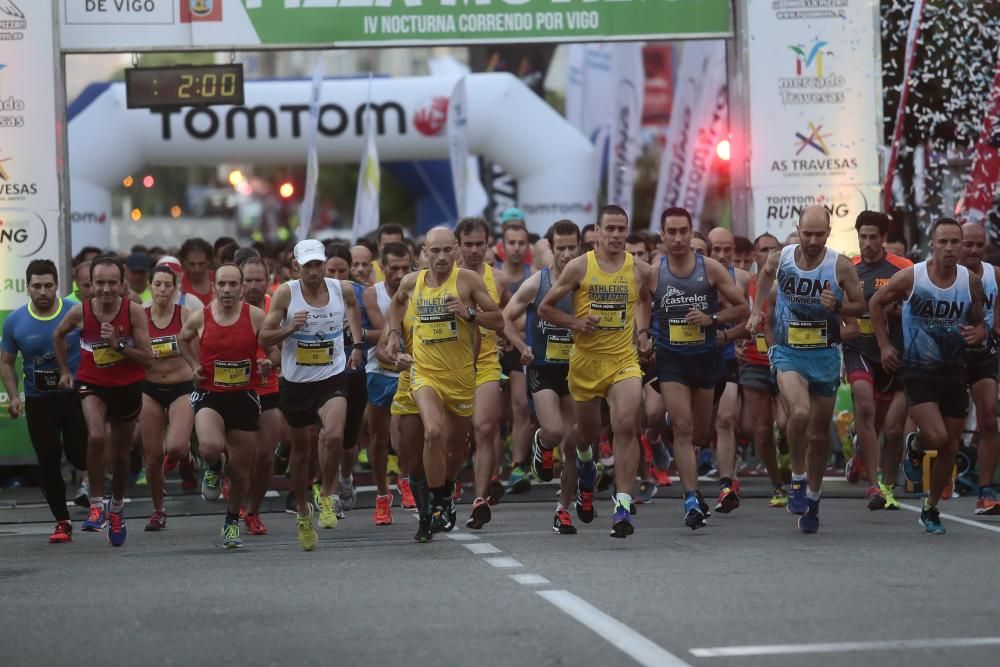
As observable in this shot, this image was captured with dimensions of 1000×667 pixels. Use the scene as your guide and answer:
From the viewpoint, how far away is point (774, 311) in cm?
1287

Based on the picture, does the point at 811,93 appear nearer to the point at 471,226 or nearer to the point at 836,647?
the point at 471,226

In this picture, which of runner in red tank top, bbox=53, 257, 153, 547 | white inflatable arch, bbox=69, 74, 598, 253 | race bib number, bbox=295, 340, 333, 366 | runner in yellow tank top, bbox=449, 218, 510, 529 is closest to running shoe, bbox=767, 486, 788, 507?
runner in yellow tank top, bbox=449, 218, 510, 529

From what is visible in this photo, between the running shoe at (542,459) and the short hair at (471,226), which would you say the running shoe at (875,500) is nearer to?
the running shoe at (542,459)

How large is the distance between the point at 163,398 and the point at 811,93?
7908mm

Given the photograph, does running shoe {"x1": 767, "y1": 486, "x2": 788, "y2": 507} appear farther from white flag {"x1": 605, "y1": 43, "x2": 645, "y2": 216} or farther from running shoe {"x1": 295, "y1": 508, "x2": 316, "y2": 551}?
white flag {"x1": 605, "y1": 43, "x2": 645, "y2": 216}

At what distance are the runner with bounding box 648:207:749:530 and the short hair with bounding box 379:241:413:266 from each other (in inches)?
95.7

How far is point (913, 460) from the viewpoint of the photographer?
1430 centimetres

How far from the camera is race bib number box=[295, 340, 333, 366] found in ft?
41.9

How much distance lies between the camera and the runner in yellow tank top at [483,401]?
12414 mm

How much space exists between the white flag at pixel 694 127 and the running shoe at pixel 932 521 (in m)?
15.7

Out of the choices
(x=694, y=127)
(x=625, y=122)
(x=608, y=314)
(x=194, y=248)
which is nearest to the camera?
(x=608, y=314)

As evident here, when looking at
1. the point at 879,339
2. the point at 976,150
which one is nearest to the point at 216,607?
the point at 879,339

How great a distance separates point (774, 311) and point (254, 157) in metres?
18.1

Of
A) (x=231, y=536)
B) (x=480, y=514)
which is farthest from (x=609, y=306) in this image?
(x=231, y=536)
